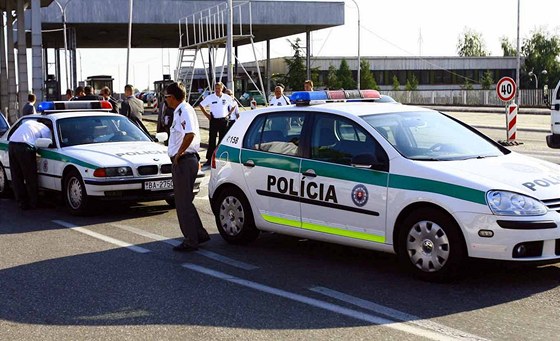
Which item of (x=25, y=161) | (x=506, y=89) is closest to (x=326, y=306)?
(x=25, y=161)

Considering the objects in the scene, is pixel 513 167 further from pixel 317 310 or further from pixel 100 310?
pixel 100 310

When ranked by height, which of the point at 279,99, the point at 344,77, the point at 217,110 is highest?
the point at 344,77

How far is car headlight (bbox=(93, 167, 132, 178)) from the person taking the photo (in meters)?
11.1

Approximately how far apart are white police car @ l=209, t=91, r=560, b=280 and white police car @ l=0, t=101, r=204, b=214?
2.38 meters

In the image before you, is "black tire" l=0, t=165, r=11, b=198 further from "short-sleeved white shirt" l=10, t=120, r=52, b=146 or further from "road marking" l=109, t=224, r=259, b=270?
"road marking" l=109, t=224, r=259, b=270

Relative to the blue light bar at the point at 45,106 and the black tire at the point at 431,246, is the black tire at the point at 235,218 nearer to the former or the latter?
the black tire at the point at 431,246

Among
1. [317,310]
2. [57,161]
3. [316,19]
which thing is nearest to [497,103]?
[316,19]

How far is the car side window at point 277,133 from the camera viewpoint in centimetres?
821

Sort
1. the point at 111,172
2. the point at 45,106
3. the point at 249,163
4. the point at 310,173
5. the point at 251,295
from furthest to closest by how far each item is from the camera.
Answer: the point at 45,106
the point at 111,172
the point at 249,163
the point at 310,173
the point at 251,295

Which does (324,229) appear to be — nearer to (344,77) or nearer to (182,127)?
(182,127)

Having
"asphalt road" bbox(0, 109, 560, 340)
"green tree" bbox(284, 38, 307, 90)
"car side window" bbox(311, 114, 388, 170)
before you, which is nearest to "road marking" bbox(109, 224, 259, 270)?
"asphalt road" bbox(0, 109, 560, 340)

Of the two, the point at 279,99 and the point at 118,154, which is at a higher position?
the point at 279,99

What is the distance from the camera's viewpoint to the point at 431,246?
22.5ft

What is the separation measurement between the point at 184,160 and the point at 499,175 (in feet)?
11.0
